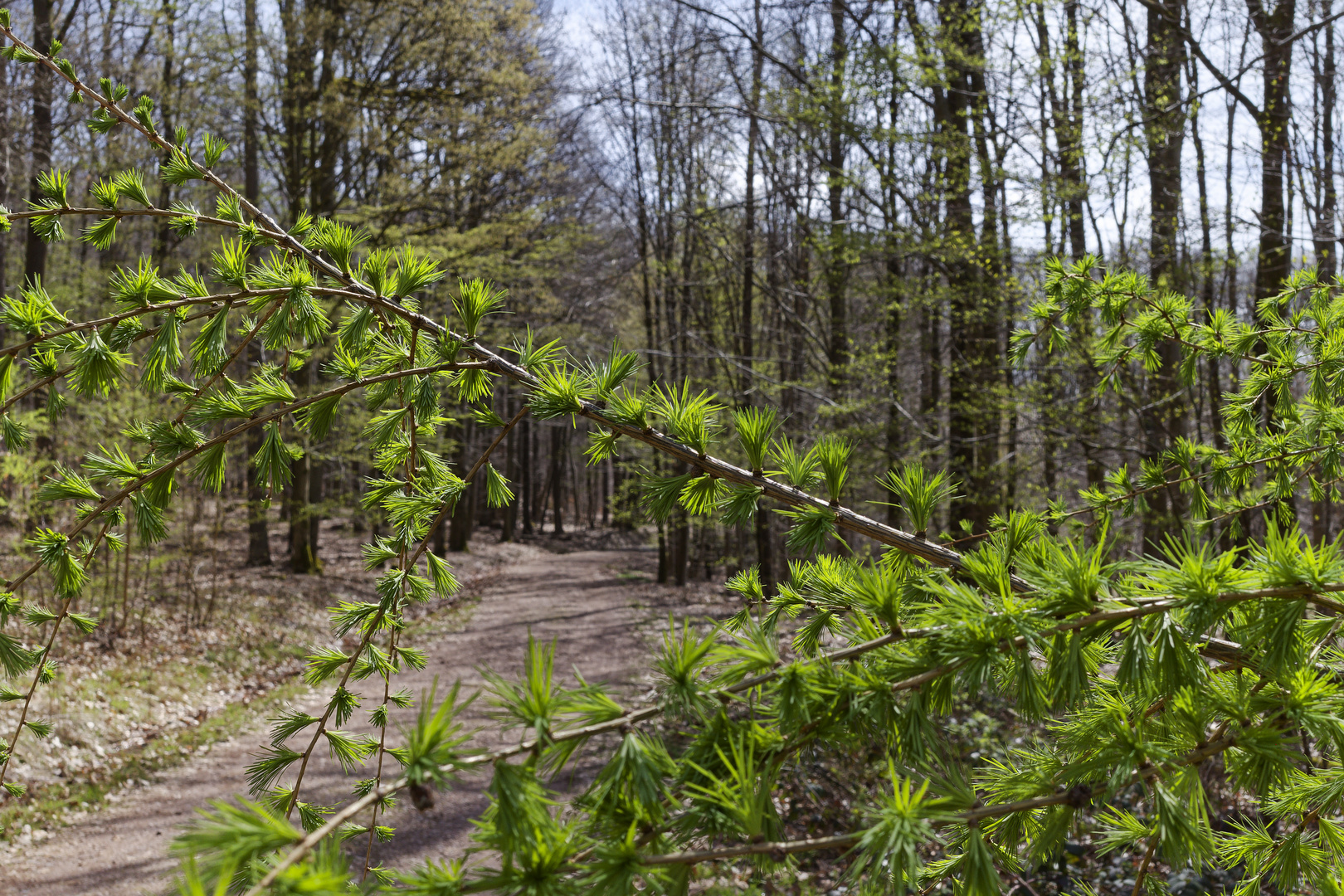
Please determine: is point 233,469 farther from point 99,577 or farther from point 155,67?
point 99,577

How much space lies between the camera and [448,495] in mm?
1441

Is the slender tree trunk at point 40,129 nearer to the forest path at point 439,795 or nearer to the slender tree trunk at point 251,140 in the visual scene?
the slender tree trunk at point 251,140

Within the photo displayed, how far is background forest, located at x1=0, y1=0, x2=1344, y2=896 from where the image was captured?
1283mm

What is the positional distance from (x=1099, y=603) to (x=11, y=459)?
10150mm

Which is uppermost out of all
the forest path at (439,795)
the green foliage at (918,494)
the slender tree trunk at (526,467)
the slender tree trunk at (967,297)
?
the slender tree trunk at (967,297)

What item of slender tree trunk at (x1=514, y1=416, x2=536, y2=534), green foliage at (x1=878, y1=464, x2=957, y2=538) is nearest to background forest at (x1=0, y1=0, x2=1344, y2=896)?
green foliage at (x1=878, y1=464, x2=957, y2=538)

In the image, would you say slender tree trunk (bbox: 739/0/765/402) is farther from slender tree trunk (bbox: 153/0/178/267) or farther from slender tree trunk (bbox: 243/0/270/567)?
slender tree trunk (bbox: 153/0/178/267)

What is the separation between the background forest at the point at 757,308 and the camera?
4.21 ft

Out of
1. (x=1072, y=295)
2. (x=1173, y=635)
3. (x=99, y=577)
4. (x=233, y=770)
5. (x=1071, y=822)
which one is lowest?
(x=233, y=770)

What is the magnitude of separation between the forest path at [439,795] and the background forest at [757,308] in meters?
0.53

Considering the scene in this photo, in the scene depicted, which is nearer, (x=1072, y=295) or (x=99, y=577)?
(x=1072, y=295)

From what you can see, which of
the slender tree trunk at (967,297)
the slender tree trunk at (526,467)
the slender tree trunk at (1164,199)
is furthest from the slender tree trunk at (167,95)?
the slender tree trunk at (1164,199)

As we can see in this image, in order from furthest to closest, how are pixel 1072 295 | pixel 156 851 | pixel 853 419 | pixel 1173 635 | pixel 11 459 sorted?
1. pixel 853 419
2. pixel 11 459
3. pixel 156 851
4. pixel 1072 295
5. pixel 1173 635

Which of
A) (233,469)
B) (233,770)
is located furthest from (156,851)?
(233,469)
